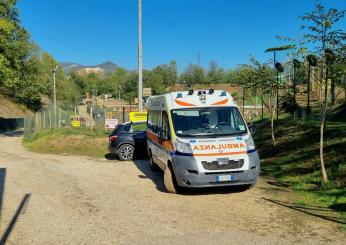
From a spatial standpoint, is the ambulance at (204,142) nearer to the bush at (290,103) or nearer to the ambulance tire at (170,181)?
the ambulance tire at (170,181)

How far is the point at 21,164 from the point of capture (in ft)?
57.8

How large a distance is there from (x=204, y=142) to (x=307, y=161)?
3936mm

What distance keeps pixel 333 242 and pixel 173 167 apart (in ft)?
14.2

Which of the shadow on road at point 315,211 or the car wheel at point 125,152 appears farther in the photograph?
the car wheel at point 125,152

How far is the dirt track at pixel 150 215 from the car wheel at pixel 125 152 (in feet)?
15.3

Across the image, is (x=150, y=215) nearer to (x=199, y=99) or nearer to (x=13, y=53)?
(x=199, y=99)

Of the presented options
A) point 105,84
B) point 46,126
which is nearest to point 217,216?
point 46,126

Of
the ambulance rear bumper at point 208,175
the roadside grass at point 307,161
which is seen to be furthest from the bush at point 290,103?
the ambulance rear bumper at point 208,175

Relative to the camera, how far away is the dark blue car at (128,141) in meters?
17.4

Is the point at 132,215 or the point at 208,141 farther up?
the point at 208,141

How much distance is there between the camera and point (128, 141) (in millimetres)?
17406

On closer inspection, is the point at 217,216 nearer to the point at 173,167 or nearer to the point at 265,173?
the point at 173,167

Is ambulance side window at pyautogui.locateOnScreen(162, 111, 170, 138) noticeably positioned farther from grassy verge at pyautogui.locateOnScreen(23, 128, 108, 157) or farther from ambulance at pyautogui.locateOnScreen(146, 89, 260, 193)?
grassy verge at pyautogui.locateOnScreen(23, 128, 108, 157)

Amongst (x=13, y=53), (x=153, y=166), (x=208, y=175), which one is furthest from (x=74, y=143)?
(x=13, y=53)
